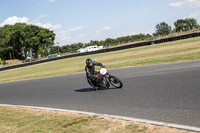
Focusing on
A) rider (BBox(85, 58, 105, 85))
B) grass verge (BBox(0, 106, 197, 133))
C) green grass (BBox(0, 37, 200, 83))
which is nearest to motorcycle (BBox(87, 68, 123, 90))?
rider (BBox(85, 58, 105, 85))

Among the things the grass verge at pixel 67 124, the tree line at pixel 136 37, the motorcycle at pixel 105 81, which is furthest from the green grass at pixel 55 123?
the tree line at pixel 136 37

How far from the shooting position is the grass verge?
4.78 metres

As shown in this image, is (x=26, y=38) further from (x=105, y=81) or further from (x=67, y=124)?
(x=67, y=124)

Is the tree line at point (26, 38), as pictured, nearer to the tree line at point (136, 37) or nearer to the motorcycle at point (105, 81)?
the tree line at point (136, 37)

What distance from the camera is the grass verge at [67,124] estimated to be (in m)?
4.78

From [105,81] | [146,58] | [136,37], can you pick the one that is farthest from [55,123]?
[136,37]

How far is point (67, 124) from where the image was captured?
5.83 m

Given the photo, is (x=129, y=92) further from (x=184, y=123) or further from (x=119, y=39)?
(x=119, y=39)

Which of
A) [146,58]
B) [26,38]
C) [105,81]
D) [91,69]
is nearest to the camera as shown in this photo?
[105,81]

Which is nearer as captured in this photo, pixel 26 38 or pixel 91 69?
pixel 91 69

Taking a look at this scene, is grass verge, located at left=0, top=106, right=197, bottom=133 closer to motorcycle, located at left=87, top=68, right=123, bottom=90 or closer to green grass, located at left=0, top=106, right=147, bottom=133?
green grass, located at left=0, top=106, right=147, bottom=133

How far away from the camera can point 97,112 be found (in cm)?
663

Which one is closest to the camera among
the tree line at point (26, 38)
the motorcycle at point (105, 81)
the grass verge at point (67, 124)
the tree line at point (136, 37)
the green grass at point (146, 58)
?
the grass verge at point (67, 124)

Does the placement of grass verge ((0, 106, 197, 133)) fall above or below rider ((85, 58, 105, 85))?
below
